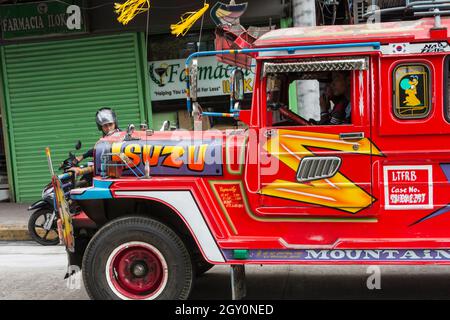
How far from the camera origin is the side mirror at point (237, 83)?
192 inches

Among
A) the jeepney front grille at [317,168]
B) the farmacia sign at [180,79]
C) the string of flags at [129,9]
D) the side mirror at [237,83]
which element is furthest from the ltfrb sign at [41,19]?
the jeepney front grille at [317,168]

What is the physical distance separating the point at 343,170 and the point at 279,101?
857 millimetres

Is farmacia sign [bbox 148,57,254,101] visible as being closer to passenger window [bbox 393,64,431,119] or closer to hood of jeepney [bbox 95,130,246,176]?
hood of jeepney [bbox 95,130,246,176]

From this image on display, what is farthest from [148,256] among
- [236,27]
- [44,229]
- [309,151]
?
[44,229]

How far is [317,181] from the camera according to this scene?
14.5ft

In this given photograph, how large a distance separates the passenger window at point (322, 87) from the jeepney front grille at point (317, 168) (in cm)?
33

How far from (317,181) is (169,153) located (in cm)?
125

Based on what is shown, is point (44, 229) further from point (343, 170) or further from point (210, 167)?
point (343, 170)

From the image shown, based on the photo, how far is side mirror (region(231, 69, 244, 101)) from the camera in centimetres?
488

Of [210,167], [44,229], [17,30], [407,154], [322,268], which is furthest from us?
[17,30]

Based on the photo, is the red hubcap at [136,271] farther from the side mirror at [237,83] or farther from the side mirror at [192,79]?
the side mirror at [237,83]

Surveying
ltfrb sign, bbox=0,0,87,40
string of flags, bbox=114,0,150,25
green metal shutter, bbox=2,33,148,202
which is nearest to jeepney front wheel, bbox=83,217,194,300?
string of flags, bbox=114,0,150,25

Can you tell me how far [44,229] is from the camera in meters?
8.04

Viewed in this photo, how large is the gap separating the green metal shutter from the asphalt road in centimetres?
449
